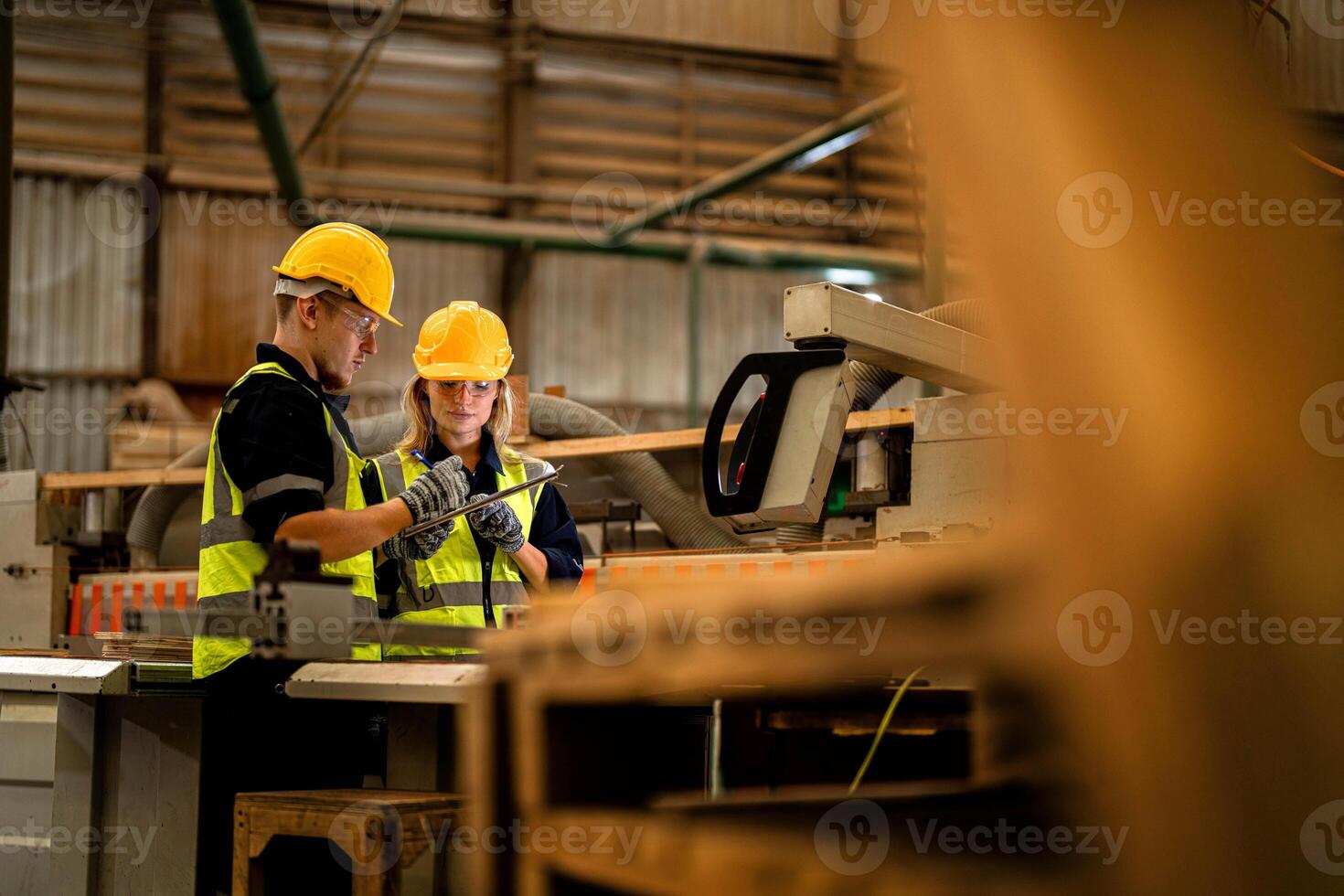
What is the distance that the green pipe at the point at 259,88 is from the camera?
786 centimetres

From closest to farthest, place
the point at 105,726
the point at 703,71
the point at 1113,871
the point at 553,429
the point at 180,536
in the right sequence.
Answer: the point at 1113,871
the point at 105,726
the point at 553,429
the point at 180,536
the point at 703,71

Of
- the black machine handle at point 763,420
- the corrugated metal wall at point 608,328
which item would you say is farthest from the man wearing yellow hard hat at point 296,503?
the corrugated metal wall at point 608,328

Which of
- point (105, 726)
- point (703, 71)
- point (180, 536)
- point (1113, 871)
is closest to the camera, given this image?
point (1113, 871)

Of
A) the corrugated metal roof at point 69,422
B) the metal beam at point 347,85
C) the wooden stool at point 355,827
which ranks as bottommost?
the wooden stool at point 355,827

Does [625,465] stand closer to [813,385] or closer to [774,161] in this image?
[813,385]

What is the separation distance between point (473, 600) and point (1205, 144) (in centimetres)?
274

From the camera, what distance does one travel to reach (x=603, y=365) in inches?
492

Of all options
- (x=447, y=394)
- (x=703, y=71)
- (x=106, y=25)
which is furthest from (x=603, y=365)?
(x=447, y=394)

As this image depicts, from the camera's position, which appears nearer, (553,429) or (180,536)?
(553,429)

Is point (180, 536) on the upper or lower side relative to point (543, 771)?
upper

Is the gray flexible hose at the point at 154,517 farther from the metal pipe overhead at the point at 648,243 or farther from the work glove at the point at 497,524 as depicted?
the work glove at the point at 497,524

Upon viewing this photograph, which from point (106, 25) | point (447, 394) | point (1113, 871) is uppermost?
point (106, 25)

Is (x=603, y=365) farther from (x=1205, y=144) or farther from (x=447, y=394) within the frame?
(x=1205, y=144)

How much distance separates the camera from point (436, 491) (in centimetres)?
284
